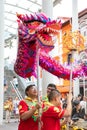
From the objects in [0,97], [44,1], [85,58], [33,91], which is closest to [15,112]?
[0,97]

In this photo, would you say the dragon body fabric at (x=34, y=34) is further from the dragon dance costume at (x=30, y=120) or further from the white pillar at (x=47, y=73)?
the white pillar at (x=47, y=73)

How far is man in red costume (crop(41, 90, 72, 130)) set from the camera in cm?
491

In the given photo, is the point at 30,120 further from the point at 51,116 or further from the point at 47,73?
the point at 47,73

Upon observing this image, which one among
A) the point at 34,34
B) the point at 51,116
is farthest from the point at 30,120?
the point at 34,34

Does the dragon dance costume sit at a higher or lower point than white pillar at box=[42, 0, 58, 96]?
lower

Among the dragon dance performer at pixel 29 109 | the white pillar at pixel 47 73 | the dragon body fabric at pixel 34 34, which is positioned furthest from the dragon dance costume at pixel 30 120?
the white pillar at pixel 47 73

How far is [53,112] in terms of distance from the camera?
493 centimetres

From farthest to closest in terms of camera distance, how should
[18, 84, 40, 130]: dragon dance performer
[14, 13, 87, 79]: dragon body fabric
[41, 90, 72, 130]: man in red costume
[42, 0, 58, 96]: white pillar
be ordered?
[42, 0, 58, 96]: white pillar
[14, 13, 87, 79]: dragon body fabric
[18, 84, 40, 130]: dragon dance performer
[41, 90, 72, 130]: man in red costume

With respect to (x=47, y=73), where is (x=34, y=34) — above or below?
above

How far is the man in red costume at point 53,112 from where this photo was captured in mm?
4906

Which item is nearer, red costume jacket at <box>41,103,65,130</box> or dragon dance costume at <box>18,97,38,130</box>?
red costume jacket at <box>41,103,65,130</box>

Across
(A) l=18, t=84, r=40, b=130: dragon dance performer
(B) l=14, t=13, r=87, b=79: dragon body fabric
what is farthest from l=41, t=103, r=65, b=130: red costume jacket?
(B) l=14, t=13, r=87, b=79: dragon body fabric

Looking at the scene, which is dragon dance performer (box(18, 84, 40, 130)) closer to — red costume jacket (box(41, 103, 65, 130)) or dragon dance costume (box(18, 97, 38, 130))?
dragon dance costume (box(18, 97, 38, 130))

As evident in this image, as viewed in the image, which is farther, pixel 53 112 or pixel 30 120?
pixel 30 120
